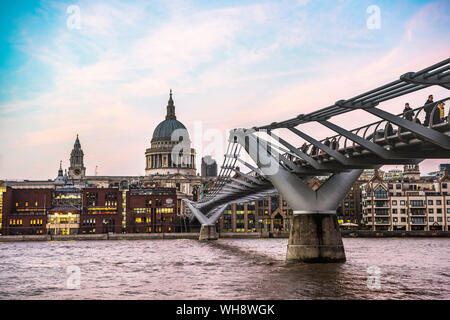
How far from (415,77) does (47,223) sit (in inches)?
5173

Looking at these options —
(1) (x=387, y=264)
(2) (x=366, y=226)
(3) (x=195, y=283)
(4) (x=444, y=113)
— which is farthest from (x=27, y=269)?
(2) (x=366, y=226)

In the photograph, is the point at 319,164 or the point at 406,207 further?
the point at 406,207

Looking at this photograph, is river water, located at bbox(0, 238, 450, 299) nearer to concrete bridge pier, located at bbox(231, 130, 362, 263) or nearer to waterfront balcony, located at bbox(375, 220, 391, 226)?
concrete bridge pier, located at bbox(231, 130, 362, 263)

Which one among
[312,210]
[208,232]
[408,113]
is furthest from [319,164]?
[208,232]

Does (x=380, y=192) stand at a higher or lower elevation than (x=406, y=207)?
higher

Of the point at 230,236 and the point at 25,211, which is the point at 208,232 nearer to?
the point at 230,236

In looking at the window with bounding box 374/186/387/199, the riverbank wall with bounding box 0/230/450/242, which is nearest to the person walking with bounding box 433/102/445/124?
the riverbank wall with bounding box 0/230/450/242

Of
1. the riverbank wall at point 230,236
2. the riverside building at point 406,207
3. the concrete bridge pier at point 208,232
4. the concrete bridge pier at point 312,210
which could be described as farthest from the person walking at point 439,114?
the riverside building at point 406,207

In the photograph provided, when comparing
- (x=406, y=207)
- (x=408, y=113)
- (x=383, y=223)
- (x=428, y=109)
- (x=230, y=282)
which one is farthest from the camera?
(x=383, y=223)
